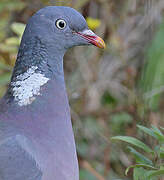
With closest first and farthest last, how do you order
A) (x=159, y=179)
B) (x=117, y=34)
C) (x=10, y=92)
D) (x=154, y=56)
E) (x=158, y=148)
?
1. (x=158, y=148)
2. (x=159, y=179)
3. (x=10, y=92)
4. (x=154, y=56)
5. (x=117, y=34)

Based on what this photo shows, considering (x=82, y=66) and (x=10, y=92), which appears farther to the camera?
(x=82, y=66)

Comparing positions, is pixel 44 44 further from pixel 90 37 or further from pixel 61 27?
pixel 90 37

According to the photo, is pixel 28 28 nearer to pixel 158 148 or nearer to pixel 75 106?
pixel 158 148

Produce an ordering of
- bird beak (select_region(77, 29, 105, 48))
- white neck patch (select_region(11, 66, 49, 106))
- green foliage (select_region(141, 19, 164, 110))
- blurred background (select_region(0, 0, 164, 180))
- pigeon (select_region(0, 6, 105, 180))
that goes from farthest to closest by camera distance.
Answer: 1. blurred background (select_region(0, 0, 164, 180))
2. green foliage (select_region(141, 19, 164, 110))
3. bird beak (select_region(77, 29, 105, 48))
4. white neck patch (select_region(11, 66, 49, 106))
5. pigeon (select_region(0, 6, 105, 180))

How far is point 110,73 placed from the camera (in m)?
5.21

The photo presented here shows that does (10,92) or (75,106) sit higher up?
(10,92)

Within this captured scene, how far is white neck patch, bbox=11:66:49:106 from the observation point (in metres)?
2.65

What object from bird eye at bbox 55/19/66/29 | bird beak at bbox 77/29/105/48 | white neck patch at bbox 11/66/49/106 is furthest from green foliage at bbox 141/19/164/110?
white neck patch at bbox 11/66/49/106

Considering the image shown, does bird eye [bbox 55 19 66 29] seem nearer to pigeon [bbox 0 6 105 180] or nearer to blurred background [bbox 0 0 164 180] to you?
pigeon [bbox 0 6 105 180]

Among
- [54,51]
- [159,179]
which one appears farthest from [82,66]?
[159,179]

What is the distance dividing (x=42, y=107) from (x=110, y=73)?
Result: 2.67 metres

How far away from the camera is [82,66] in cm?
497

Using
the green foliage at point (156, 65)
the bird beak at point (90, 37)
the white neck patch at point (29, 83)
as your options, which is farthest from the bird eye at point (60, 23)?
the green foliage at point (156, 65)

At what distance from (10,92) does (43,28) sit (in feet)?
1.37
